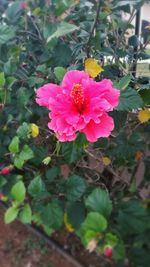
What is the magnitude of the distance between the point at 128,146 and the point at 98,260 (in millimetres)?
777

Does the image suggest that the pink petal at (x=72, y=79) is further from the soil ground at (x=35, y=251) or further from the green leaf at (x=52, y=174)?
the soil ground at (x=35, y=251)

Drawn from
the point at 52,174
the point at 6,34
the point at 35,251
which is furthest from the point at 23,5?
the point at 35,251

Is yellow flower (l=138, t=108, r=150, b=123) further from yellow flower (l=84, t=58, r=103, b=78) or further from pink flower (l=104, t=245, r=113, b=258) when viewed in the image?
pink flower (l=104, t=245, r=113, b=258)

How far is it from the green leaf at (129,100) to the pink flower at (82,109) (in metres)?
0.12

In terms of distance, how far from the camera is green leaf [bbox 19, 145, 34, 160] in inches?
42.8

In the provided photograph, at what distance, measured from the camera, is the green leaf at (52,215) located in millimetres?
1086

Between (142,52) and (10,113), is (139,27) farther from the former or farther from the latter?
(10,113)

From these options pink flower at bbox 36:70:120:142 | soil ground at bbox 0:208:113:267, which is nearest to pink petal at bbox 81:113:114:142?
pink flower at bbox 36:70:120:142

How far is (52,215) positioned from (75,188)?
11cm

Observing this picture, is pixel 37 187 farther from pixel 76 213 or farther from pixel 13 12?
pixel 13 12

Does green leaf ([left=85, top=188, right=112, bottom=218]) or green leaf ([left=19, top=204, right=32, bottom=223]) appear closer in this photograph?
green leaf ([left=85, top=188, right=112, bottom=218])

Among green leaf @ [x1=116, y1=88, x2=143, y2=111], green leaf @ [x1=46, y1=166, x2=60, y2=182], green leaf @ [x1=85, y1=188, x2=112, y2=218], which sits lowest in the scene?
green leaf @ [x1=46, y1=166, x2=60, y2=182]

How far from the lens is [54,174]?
123 centimetres

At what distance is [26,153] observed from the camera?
43.4 inches
